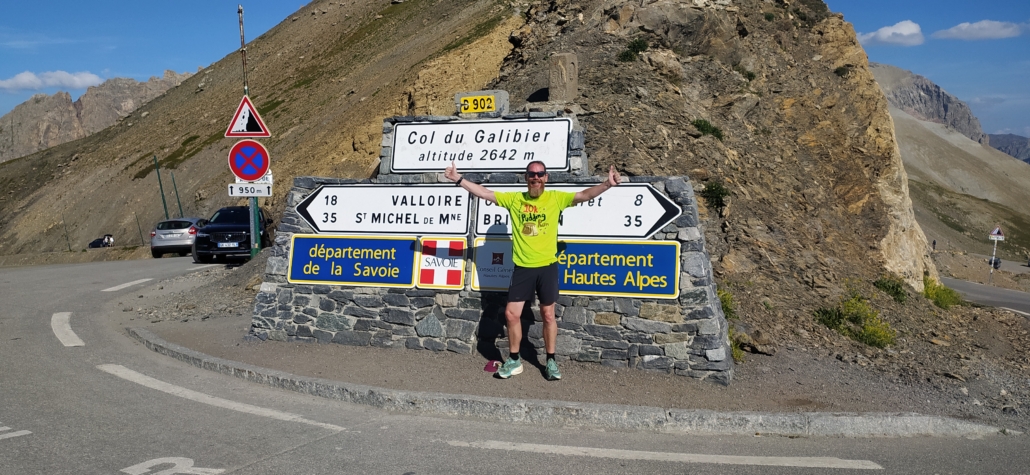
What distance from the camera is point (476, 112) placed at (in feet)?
26.3

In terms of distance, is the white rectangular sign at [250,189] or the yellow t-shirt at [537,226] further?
the white rectangular sign at [250,189]

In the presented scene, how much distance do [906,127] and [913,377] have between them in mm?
151265

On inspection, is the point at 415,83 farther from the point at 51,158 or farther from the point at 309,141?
the point at 51,158

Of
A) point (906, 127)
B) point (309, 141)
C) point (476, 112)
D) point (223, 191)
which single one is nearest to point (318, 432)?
point (476, 112)

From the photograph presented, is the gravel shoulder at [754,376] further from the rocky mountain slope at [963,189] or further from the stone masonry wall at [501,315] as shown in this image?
the rocky mountain slope at [963,189]

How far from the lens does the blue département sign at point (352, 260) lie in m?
7.34

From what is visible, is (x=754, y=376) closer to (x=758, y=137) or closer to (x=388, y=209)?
(x=388, y=209)

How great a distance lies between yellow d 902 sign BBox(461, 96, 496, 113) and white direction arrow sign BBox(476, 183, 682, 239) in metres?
1.53

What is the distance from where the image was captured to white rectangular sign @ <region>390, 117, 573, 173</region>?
23.9ft

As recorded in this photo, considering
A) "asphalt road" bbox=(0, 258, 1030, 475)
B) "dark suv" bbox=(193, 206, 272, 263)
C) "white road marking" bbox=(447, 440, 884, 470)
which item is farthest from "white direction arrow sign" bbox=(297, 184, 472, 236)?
"dark suv" bbox=(193, 206, 272, 263)

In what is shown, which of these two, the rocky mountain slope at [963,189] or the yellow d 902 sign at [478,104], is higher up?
the rocky mountain slope at [963,189]

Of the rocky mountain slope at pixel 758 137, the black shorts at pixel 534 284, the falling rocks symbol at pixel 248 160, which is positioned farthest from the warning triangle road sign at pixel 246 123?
the black shorts at pixel 534 284

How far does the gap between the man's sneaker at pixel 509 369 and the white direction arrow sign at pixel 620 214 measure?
133 centimetres

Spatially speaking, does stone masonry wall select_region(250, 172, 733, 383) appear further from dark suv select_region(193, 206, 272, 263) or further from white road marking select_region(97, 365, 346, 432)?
dark suv select_region(193, 206, 272, 263)
